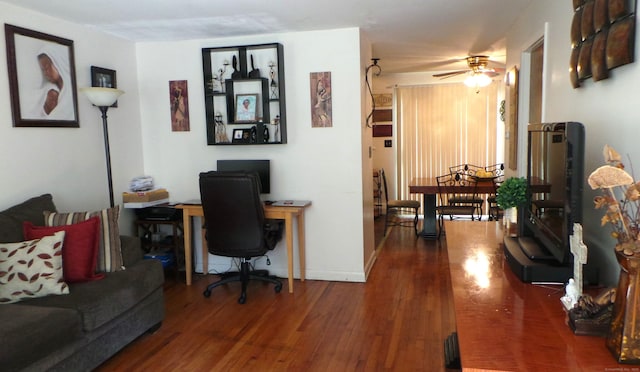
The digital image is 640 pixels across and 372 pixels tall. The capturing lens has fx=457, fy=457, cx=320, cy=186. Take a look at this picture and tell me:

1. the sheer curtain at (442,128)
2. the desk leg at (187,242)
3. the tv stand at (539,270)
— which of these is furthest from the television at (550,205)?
the sheer curtain at (442,128)

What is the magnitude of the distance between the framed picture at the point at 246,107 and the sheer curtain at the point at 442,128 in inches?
142

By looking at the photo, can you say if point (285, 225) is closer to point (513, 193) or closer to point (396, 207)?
point (513, 193)

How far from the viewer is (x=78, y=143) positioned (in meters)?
3.56

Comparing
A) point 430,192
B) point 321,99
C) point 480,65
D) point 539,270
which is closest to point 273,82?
point 321,99

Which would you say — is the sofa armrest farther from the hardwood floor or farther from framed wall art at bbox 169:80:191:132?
framed wall art at bbox 169:80:191:132

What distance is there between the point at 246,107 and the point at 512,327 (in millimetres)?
3183

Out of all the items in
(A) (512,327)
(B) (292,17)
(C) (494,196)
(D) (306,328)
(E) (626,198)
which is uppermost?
(B) (292,17)

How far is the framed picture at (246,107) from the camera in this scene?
4.08 m

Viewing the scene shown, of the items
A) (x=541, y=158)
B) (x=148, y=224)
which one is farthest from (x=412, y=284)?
(x=148, y=224)

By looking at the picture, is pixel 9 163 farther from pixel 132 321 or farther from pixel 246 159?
pixel 246 159

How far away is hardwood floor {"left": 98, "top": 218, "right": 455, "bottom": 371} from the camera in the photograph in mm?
2629

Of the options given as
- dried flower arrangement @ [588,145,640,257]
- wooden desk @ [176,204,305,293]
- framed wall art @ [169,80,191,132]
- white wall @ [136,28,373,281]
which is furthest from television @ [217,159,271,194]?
dried flower arrangement @ [588,145,640,257]

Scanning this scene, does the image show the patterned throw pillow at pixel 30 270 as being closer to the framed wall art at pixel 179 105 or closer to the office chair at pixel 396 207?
the framed wall art at pixel 179 105

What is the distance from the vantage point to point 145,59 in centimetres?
429
